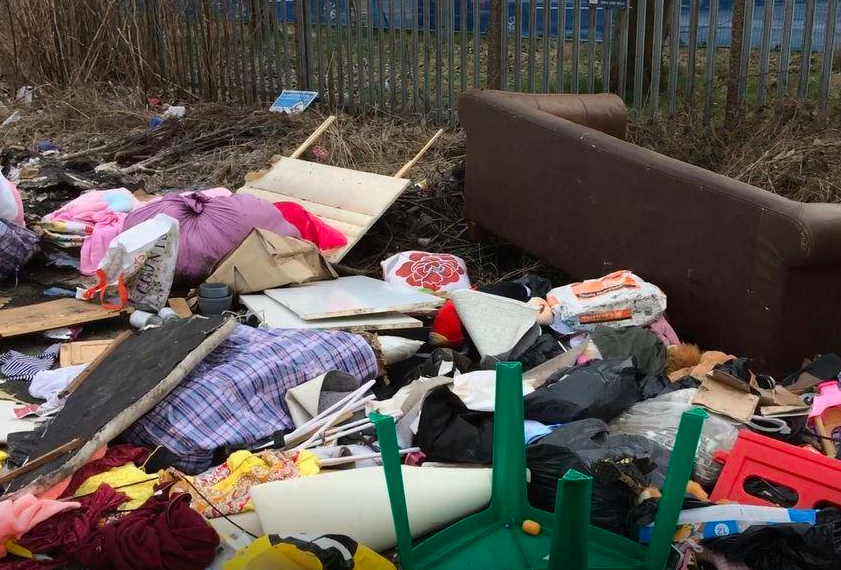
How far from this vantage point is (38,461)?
348cm

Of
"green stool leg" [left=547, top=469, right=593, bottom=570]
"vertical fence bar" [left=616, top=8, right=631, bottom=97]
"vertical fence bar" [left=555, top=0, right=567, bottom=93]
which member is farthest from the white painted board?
"vertical fence bar" [left=555, top=0, right=567, bottom=93]

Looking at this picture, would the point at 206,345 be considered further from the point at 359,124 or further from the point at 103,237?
the point at 359,124

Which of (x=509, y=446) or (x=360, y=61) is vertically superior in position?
(x=360, y=61)

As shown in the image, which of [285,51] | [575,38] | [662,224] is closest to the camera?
[662,224]

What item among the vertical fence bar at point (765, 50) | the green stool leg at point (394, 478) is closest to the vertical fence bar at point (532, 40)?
the vertical fence bar at point (765, 50)

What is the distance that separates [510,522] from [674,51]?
238 inches

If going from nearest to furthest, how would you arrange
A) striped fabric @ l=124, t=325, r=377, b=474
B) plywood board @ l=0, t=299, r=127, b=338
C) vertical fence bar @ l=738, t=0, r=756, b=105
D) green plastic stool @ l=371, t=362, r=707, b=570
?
1. green plastic stool @ l=371, t=362, r=707, b=570
2. striped fabric @ l=124, t=325, r=377, b=474
3. plywood board @ l=0, t=299, r=127, b=338
4. vertical fence bar @ l=738, t=0, r=756, b=105

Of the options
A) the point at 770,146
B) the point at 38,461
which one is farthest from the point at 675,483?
the point at 770,146

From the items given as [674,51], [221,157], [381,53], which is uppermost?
[674,51]

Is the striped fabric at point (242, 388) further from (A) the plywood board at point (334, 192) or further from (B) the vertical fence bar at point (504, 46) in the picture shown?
(B) the vertical fence bar at point (504, 46)

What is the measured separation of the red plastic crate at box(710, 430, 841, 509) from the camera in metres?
3.14

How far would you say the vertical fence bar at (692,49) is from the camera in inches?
304

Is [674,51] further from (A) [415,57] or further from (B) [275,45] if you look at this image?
(B) [275,45]

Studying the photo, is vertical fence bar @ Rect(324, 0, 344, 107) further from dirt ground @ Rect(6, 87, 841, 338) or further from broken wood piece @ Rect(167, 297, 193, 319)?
broken wood piece @ Rect(167, 297, 193, 319)
